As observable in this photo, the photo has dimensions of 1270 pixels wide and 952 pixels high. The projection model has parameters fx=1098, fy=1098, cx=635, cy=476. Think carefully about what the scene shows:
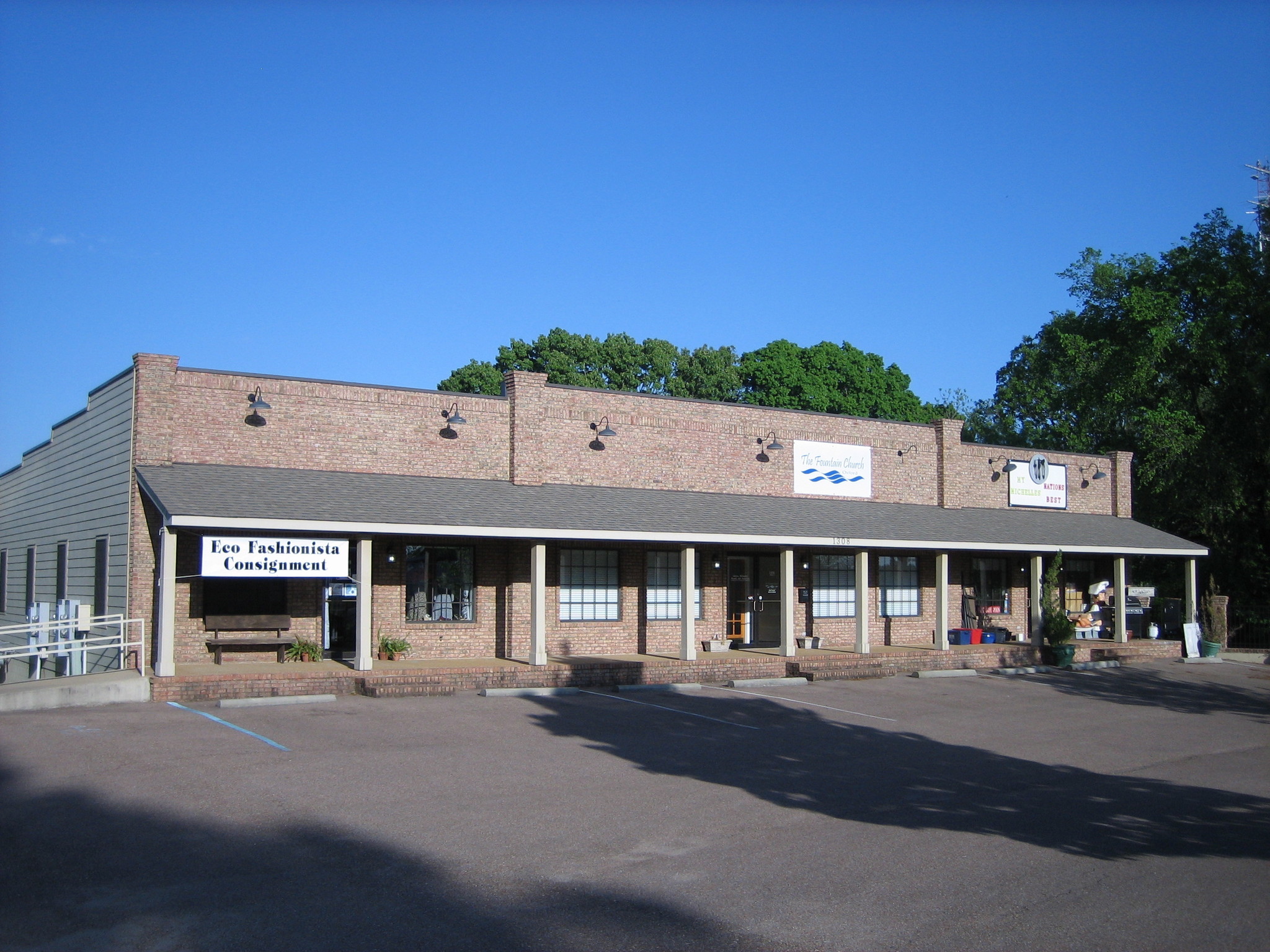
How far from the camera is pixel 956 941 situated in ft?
20.5

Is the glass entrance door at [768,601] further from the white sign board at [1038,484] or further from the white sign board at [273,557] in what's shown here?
the white sign board at [273,557]

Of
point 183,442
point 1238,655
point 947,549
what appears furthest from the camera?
point 1238,655

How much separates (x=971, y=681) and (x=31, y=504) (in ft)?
67.3

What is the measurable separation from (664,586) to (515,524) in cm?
512

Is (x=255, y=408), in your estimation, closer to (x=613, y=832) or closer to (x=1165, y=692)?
(x=613, y=832)

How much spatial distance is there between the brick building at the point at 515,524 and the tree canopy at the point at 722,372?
67.0 feet

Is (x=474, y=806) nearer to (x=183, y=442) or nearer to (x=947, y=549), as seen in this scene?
(x=183, y=442)

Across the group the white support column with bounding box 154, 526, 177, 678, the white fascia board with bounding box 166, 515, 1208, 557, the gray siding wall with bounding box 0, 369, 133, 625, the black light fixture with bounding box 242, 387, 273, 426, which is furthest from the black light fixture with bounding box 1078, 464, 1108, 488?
the gray siding wall with bounding box 0, 369, 133, 625

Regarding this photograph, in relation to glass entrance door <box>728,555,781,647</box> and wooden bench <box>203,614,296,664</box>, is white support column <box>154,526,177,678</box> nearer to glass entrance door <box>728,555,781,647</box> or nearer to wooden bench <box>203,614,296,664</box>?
wooden bench <box>203,614,296,664</box>

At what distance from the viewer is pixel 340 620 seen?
18.9 meters

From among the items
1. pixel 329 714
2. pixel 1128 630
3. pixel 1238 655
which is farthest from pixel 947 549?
pixel 329 714

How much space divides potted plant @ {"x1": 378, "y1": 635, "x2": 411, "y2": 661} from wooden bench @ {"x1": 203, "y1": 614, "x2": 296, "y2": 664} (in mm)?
1495

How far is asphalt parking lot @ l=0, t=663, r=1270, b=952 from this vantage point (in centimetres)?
641

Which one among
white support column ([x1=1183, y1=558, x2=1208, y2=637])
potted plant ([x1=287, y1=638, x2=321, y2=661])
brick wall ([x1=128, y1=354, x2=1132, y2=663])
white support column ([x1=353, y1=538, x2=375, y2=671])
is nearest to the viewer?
white support column ([x1=353, y1=538, x2=375, y2=671])
